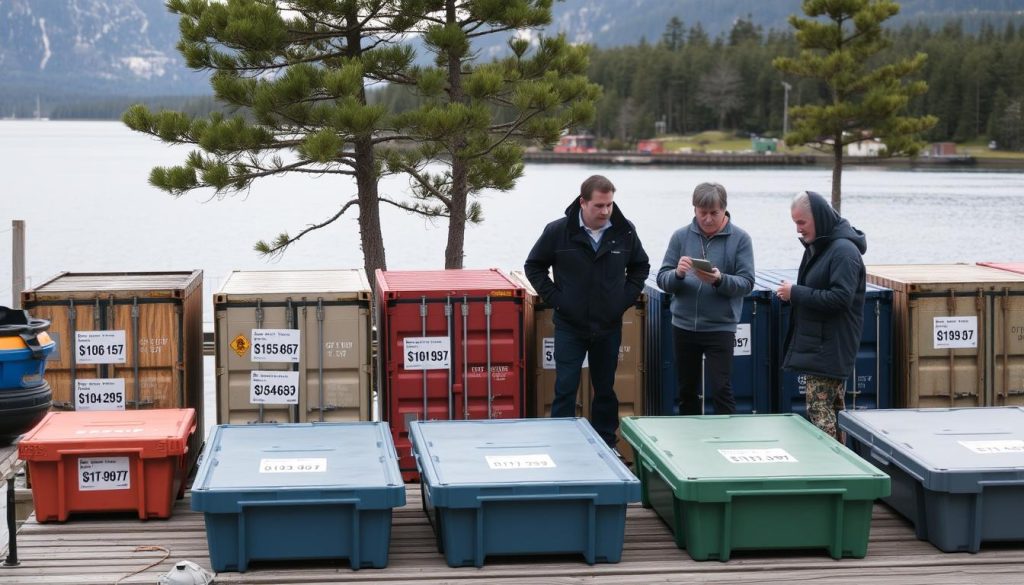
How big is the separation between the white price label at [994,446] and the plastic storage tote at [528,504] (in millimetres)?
1955

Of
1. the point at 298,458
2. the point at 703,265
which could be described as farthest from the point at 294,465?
the point at 703,265

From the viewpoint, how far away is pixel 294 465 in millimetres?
6457

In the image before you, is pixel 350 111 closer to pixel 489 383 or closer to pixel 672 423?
pixel 489 383

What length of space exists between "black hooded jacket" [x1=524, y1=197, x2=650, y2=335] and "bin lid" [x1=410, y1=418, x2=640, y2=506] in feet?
2.54

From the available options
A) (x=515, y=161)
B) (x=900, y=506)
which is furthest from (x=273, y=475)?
(x=515, y=161)

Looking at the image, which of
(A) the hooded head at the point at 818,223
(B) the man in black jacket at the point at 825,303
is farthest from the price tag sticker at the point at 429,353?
(A) the hooded head at the point at 818,223

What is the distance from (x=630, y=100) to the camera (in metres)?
135

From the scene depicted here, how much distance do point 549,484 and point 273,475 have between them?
140 centimetres

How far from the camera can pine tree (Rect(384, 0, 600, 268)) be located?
14773mm

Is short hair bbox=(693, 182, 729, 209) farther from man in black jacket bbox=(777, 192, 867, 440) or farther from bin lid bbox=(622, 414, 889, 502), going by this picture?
bin lid bbox=(622, 414, 889, 502)

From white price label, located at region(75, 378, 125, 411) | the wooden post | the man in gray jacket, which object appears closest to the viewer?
the man in gray jacket

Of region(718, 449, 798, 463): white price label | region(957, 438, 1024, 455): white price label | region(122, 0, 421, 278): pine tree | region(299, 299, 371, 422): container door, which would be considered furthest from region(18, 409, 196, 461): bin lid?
region(122, 0, 421, 278): pine tree

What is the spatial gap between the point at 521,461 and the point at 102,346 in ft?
10.6

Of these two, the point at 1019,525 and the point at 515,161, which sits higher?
the point at 515,161
